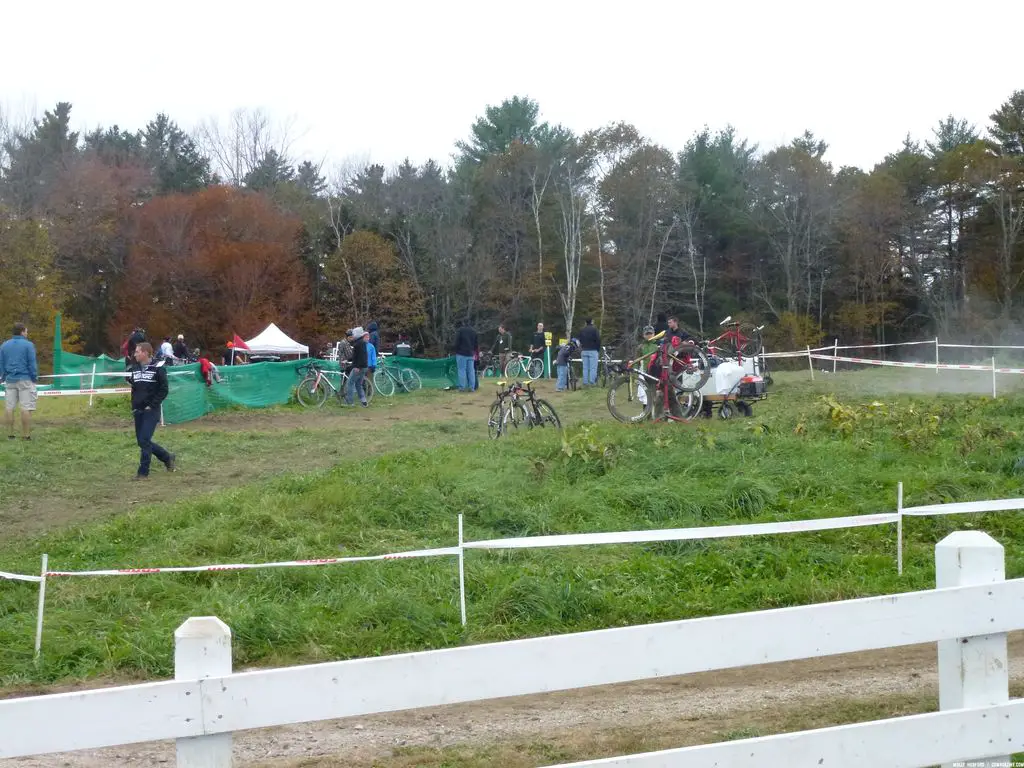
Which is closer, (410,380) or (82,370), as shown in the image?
(82,370)

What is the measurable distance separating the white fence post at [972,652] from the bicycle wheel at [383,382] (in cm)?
2228

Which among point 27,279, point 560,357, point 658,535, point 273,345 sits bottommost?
point 658,535

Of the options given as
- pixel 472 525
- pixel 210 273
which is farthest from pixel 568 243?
pixel 472 525

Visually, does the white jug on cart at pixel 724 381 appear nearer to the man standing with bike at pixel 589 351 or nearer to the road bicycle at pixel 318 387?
the road bicycle at pixel 318 387

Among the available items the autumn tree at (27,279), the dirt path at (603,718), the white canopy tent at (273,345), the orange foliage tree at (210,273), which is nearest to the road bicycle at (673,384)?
the dirt path at (603,718)

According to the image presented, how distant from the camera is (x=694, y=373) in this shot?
15328 millimetres

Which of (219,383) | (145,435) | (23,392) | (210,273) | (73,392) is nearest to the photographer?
(145,435)

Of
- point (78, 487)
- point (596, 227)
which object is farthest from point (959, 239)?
point (78, 487)

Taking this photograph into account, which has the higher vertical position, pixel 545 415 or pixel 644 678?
pixel 644 678

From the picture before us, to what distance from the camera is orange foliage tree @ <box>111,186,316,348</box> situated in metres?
51.3

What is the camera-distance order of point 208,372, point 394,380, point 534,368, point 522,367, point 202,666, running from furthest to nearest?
point 534,368
point 522,367
point 394,380
point 208,372
point 202,666

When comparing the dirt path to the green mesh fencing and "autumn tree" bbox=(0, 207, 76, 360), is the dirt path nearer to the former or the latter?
the green mesh fencing

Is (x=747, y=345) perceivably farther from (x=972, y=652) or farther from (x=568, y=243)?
(x=568, y=243)

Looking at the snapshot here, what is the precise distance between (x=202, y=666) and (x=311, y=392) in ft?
67.6
